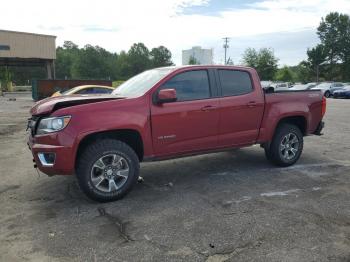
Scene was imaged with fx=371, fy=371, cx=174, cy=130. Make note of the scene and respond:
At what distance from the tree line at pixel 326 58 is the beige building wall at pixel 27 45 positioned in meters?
48.9

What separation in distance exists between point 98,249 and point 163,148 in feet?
6.50

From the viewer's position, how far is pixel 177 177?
608 centimetres

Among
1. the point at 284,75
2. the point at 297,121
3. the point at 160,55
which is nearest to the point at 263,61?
the point at 284,75

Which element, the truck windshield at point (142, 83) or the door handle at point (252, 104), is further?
the door handle at point (252, 104)

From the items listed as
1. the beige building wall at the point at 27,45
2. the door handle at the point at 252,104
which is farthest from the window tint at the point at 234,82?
the beige building wall at the point at 27,45

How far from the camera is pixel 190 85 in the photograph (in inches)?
218

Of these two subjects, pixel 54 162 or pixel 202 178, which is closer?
pixel 54 162

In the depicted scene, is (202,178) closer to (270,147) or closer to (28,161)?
(270,147)

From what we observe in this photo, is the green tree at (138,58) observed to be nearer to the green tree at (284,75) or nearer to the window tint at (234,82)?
the green tree at (284,75)

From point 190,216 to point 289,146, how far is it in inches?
118

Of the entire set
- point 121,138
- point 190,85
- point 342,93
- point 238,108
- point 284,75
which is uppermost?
point 284,75

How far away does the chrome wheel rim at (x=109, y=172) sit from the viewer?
4789 mm

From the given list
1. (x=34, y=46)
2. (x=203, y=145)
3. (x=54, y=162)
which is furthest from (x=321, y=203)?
(x=34, y=46)

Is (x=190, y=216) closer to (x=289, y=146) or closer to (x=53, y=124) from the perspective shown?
(x=53, y=124)
